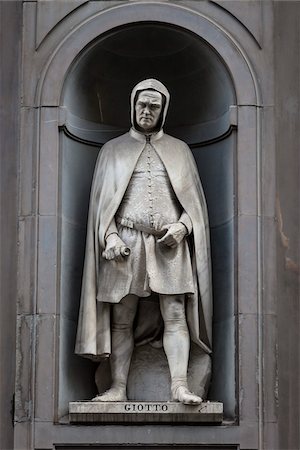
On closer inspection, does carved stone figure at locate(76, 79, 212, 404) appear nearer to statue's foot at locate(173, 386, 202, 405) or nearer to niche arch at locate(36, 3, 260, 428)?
statue's foot at locate(173, 386, 202, 405)

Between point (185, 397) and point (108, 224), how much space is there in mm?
1627

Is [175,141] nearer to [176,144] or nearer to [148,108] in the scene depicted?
[176,144]

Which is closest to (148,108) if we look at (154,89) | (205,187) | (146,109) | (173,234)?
(146,109)

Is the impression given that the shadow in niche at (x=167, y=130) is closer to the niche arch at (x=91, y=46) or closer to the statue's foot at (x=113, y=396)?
the niche arch at (x=91, y=46)

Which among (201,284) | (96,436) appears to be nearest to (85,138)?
(201,284)

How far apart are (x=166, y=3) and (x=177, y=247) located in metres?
2.19

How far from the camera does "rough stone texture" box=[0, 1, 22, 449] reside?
15.7m

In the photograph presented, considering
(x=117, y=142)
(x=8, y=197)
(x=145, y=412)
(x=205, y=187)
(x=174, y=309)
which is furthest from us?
(x=205, y=187)

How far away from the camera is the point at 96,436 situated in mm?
15391

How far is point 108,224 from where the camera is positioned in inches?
625

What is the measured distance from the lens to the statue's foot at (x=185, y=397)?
1534 centimetres

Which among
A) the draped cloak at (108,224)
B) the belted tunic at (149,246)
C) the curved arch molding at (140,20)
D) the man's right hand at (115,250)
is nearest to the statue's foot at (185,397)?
the draped cloak at (108,224)

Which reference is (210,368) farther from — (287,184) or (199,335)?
(287,184)

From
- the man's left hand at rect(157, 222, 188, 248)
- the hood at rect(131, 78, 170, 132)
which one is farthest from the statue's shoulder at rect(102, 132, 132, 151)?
the man's left hand at rect(157, 222, 188, 248)
